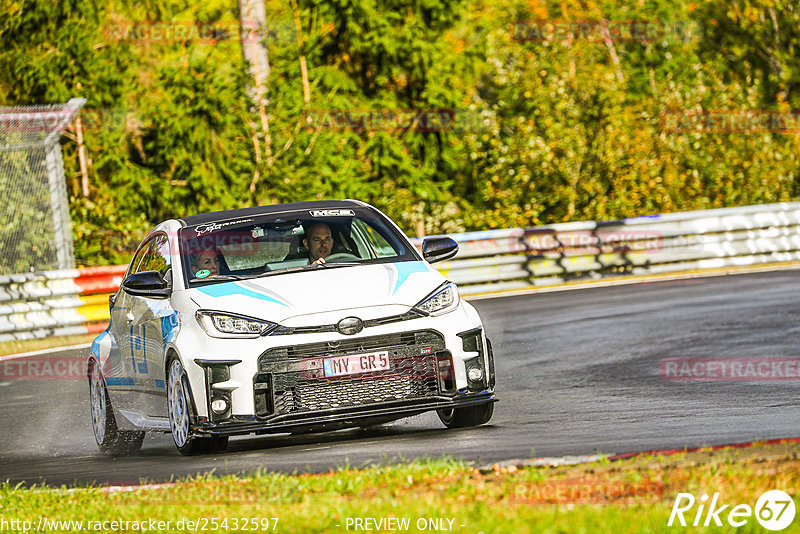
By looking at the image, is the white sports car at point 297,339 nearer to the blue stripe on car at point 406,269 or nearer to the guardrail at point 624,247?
the blue stripe on car at point 406,269

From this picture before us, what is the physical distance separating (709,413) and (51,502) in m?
4.12

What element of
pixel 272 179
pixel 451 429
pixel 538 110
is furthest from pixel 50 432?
pixel 538 110

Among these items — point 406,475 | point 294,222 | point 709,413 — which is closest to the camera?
point 406,475

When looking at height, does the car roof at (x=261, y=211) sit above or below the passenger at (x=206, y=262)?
above

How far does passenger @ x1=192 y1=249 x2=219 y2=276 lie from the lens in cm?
897

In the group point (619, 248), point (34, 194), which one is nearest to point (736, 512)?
point (34, 194)

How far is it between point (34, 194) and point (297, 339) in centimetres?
1161

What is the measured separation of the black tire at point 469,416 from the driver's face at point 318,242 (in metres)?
1.36

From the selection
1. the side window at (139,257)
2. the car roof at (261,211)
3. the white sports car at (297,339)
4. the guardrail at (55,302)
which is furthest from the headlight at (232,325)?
the guardrail at (55,302)

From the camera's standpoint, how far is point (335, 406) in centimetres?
816

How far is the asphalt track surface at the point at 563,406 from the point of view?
7.83m

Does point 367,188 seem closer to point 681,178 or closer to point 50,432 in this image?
point 681,178

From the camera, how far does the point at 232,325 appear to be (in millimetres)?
8211

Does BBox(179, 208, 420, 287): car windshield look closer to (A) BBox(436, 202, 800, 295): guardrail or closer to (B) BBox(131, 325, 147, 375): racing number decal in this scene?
(B) BBox(131, 325, 147, 375): racing number decal
